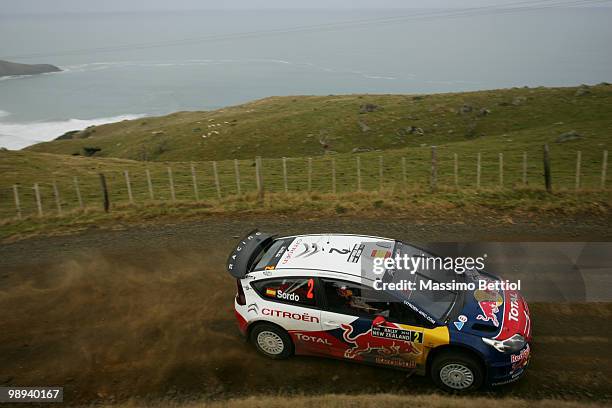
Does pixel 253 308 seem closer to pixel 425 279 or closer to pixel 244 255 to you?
pixel 244 255

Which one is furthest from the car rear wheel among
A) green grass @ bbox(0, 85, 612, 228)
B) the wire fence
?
the wire fence

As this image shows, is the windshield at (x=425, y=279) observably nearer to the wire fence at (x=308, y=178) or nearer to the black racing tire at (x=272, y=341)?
the black racing tire at (x=272, y=341)

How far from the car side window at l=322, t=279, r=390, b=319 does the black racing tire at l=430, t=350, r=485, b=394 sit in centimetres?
107

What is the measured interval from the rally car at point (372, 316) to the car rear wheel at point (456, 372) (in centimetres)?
1

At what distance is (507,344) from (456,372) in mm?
879

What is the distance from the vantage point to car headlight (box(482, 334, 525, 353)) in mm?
7077

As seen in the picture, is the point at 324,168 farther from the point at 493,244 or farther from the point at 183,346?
the point at 183,346

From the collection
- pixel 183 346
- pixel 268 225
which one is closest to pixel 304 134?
pixel 268 225

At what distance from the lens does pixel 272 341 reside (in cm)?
828

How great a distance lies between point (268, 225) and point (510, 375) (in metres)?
9.28

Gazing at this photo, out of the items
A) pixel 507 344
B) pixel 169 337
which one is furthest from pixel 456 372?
pixel 169 337

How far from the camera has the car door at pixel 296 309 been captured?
7.81m

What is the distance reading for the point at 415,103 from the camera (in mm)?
51406

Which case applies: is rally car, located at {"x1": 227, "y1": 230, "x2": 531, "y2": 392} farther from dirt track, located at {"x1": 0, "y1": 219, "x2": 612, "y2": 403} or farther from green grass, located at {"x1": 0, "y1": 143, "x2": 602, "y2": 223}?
green grass, located at {"x1": 0, "y1": 143, "x2": 602, "y2": 223}
